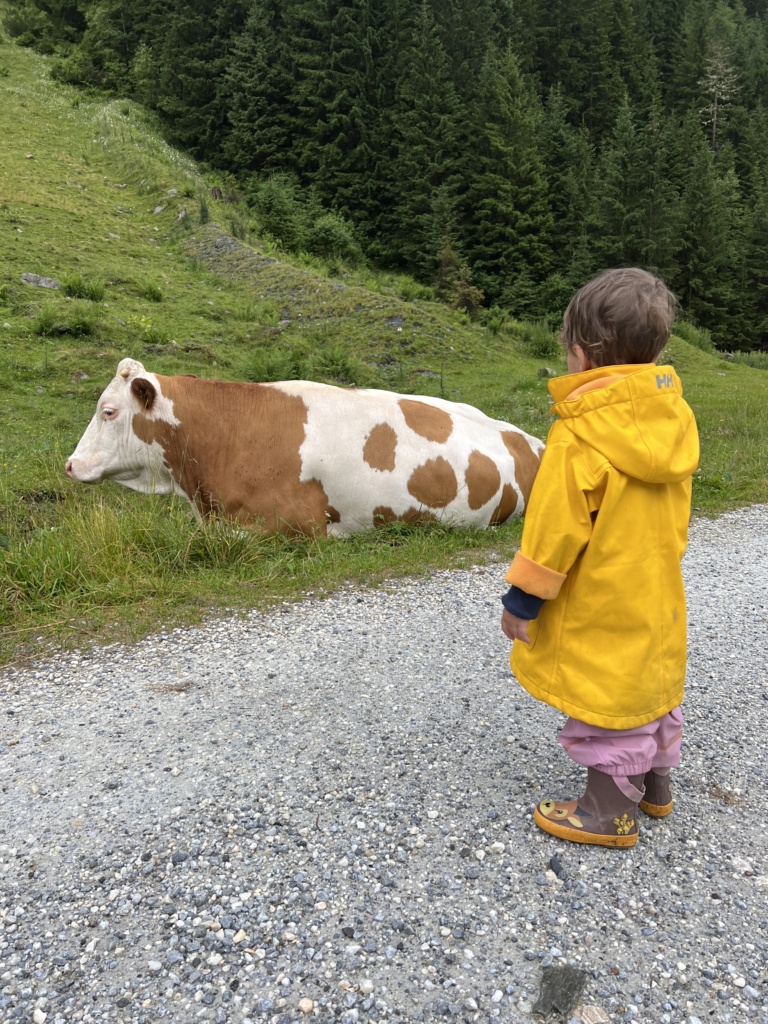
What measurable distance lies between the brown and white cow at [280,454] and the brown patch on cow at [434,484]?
1 cm

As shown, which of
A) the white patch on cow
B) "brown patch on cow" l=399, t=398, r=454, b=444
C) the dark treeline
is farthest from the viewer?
the dark treeline

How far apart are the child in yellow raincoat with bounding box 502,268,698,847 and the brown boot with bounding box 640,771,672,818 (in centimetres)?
25

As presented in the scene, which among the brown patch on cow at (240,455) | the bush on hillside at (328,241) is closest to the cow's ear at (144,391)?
the brown patch on cow at (240,455)

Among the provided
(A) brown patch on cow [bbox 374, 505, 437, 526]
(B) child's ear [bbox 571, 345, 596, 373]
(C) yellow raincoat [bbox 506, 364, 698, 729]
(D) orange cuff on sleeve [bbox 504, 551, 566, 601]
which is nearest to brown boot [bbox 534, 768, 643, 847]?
(C) yellow raincoat [bbox 506, 364, 698, 729]

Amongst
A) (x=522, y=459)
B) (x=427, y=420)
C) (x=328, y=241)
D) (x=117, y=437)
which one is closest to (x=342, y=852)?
(x=117, y=437)

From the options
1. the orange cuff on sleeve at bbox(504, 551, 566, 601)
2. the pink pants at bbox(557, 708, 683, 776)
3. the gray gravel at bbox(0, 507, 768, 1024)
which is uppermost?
the orange cuff on sleeve at bbox(504, 551, 566, 601)

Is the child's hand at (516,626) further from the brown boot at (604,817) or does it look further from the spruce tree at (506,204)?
the spruce tree at (506,204)

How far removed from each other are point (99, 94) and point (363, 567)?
43807 mm

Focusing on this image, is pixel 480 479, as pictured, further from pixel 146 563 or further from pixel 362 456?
pixel 146 563

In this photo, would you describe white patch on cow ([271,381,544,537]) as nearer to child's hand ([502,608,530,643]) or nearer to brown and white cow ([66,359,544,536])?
brown and white cow ([66,359,544,536])

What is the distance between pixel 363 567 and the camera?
5.73m

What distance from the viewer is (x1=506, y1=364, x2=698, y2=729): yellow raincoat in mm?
2422

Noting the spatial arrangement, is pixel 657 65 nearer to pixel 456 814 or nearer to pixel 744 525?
pixel 744 525

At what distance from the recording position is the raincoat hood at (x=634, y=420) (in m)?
2.40
